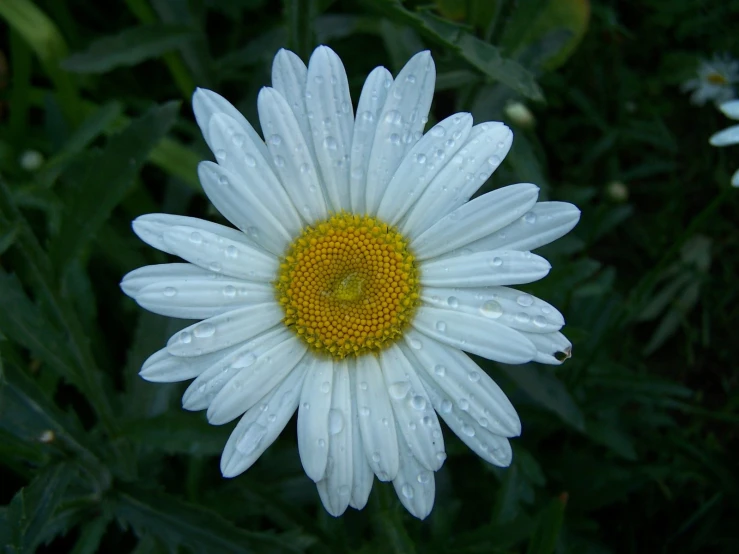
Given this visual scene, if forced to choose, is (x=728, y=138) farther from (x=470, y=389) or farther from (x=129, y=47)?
(x=129, y=47)

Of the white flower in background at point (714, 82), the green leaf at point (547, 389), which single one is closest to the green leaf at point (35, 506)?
the green leaf at point (547, 389)

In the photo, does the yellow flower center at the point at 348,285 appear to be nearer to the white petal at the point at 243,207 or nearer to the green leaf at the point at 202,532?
the white petal at the point at 243,207

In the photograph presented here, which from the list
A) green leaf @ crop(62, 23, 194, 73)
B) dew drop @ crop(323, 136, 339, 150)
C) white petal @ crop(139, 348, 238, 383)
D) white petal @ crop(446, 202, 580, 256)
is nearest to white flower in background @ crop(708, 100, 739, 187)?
white petal @ crop(446, 202, 580, 256)

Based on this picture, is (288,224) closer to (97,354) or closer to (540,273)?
(540,273)

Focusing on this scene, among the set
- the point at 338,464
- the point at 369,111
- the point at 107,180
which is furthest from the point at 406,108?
the point at 107,180

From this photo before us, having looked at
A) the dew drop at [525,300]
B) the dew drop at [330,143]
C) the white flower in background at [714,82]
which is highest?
the dew drop at [330,143]

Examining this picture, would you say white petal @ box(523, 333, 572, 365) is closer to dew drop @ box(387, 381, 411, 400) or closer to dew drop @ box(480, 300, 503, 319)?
dew drop @ box(480, 300, 503, 319)

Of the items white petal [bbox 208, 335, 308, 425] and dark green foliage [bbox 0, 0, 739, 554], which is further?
dark green foliage [bbox 0, 0, 739, 554]
